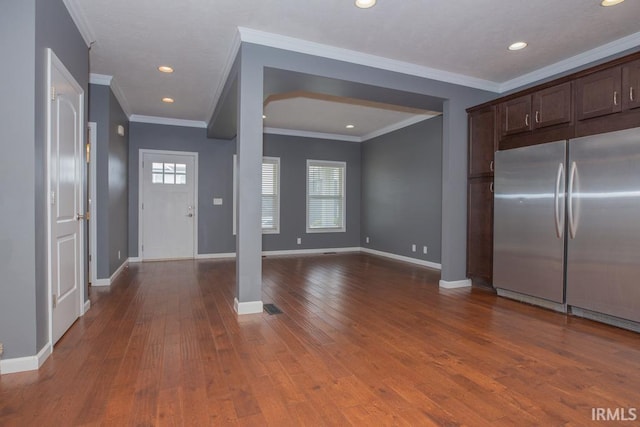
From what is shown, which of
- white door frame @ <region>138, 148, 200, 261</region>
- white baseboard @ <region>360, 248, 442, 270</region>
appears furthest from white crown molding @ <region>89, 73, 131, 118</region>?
white baseboard @ <region>360, 248, 442, 270</region>

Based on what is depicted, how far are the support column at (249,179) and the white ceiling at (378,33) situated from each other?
0.41m

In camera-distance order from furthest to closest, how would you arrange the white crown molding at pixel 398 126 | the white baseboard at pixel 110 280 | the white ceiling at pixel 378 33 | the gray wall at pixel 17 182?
the white crown molding at pixel 398 126
the white baseboard at pixel 110 280
the white ceiling at pixel 378 33
the gray wall at pixel 17 182

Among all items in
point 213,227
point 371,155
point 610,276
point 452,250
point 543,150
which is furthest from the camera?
point 371,155

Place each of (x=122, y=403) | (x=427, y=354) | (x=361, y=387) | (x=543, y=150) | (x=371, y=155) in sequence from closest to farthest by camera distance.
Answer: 1. (x=122, y=403)
2. (x=361, y=387)
3. (x=427, y=354)
4. (x=543, y=150)
5. (x=371, y=155)

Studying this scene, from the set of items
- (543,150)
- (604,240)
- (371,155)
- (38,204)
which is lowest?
(604,240)

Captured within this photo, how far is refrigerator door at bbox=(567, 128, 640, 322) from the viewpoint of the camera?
2850 mm

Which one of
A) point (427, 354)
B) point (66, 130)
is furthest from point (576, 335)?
point (66, 130)

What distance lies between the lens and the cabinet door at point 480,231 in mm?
4250

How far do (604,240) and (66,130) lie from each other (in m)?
4.74

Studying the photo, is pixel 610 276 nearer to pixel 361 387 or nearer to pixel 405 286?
pixel 405 286

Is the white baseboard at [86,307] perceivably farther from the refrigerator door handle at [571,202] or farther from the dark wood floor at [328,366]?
the refrigerator door handle at [571,202]

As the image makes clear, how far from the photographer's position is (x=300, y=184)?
25.2ft

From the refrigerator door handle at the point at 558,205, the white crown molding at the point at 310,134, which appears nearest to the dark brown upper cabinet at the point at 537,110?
the refrigerator door handle at the point at 558,205

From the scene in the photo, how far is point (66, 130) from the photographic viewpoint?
2.77m
